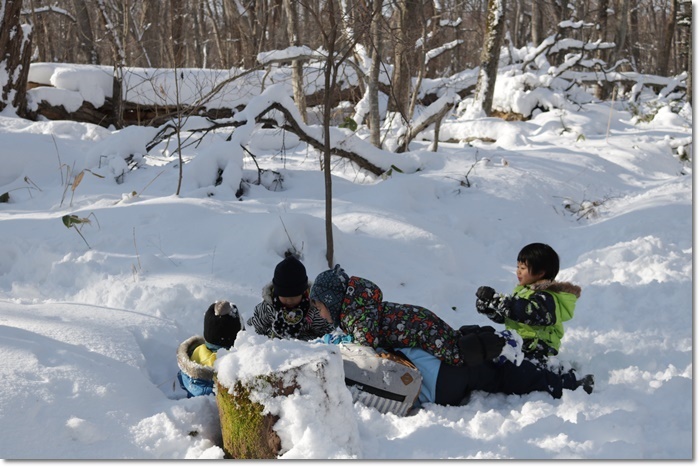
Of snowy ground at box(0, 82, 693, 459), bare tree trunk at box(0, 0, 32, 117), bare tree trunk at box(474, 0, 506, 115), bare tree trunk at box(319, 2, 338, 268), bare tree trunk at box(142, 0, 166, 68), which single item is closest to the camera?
snowy ground at box(0, 82, 693, 459)

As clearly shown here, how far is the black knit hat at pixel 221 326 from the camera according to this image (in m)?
3.48

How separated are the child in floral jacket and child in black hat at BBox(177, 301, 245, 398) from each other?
→ 18.2 inches

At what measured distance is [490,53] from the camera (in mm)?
12070

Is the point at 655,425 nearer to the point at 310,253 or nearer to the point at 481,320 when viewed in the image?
the point at 481,320

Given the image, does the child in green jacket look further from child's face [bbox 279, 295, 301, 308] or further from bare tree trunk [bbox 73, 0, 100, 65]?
bare tree trunk [bbox 73, 0, 100, 65]

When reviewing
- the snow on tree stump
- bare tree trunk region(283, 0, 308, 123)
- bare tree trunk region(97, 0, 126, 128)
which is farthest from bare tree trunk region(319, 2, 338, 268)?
bare tree trunk region(97, 0, 126, 128)

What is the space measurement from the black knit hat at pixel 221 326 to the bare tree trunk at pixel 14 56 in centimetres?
764

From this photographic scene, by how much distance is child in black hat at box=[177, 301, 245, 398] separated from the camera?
11.0 ft

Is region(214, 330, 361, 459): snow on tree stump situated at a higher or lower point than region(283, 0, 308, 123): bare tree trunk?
lower

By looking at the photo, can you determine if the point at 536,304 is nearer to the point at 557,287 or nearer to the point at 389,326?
the point at 557,287

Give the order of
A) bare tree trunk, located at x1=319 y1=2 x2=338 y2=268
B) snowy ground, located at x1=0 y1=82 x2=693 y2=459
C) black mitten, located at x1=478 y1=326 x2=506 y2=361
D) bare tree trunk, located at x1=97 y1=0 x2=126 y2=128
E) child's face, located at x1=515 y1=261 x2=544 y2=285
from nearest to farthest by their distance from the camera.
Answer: snowy ground, located at x1=0 y1=82 x2=693 y2=459
black mitten, located at x1=478 y1=326 x2=506 y2=361
child's face, located at x1=515 y1=261 x2=544 y2=285
bare tree trunk, located at x1=319 y1=2 x2=338 y2=268
bare tree trunk, located at x1=97 y1=0 x2=126 y2=128

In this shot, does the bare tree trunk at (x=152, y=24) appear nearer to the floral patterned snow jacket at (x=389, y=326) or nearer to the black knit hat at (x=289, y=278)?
the black knit hat at (x=289, y=278)

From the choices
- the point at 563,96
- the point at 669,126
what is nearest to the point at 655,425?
the point at 669,126

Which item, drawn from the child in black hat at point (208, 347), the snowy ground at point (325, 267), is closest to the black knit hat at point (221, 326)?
the child in black hat at point (208, 347)
